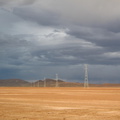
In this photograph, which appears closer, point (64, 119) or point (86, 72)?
point (64, 119)

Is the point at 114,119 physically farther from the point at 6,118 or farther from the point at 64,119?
the point at 6,118

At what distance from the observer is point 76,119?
55.0 ft

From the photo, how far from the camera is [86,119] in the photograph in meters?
16.8

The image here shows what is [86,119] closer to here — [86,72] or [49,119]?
[49,119]

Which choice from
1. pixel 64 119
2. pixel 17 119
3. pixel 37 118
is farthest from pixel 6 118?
pixel 64 119

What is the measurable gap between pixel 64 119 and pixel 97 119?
6.23ft

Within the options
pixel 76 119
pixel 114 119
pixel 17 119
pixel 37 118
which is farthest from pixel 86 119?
pixel 17 119

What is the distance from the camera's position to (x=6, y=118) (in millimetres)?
17109

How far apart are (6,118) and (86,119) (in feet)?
15.4

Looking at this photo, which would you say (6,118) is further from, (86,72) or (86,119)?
(86,72)

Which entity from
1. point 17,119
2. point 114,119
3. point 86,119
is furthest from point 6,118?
point 114,119

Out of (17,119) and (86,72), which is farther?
(86,72)

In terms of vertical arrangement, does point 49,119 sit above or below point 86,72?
below

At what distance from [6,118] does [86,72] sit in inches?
3213
